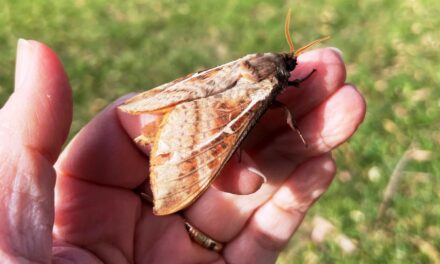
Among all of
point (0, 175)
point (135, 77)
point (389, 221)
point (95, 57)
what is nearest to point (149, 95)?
point (0, 175)

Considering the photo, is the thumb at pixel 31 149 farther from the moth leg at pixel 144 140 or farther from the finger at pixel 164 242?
the finger at pixel 164 242

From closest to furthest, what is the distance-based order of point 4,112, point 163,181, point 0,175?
point 0,175 < point 4,112 < point 163,181

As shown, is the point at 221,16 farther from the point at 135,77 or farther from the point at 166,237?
the point at 166,237

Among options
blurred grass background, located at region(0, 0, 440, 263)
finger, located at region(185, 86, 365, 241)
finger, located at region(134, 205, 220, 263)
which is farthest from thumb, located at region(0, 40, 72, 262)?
blurred grass background, located at region(0, 0, 440, 263)

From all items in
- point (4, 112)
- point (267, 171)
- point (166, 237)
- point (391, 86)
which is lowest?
point (391, 86)

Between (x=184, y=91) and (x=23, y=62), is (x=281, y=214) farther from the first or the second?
(x=23, y=62)

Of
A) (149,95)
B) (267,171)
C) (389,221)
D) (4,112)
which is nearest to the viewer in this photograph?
(4,112)
